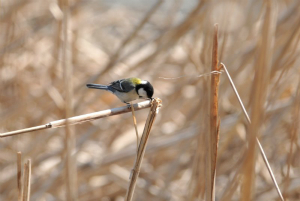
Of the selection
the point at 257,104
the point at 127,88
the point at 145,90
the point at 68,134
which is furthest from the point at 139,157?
the point at 127,88

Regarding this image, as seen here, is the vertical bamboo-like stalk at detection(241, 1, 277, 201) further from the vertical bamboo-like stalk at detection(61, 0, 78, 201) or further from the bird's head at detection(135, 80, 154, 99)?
the bird's head at detection(135, 80, 154, 99)

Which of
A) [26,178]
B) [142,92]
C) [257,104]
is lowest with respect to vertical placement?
[26,178]

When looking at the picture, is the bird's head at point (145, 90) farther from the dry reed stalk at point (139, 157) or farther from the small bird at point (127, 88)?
the dry reed stalk at point (139, 157)

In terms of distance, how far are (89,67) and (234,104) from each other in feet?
4.86

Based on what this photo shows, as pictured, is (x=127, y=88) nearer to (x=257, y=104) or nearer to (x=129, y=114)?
(x=129, y=114)

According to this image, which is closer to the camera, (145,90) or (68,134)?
→ (68,134)

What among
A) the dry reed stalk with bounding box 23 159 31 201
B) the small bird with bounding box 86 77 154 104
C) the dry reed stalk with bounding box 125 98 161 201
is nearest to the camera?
the dry reed stalk with bounding box 23 159 31 201

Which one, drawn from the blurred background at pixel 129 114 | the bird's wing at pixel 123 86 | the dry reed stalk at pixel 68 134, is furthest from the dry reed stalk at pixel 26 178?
the bird's wing at pixel 123 86

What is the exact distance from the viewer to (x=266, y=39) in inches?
35.6

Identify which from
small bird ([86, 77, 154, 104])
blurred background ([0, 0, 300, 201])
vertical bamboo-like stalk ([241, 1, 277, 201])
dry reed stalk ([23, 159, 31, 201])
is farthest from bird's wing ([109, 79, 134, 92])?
vertical bamboo-like stalk ([241, 1, 277, 201])

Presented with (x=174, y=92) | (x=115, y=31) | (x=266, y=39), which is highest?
(x=115, y=31)

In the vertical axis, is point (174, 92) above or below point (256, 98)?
above

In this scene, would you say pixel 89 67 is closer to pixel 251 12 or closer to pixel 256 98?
pixel 251 12

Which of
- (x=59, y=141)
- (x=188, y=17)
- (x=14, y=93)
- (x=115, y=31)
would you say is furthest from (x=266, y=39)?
(x=115, y=31)
